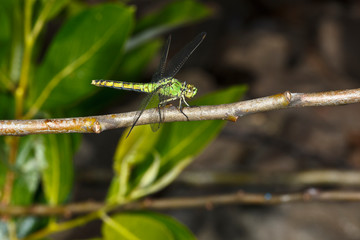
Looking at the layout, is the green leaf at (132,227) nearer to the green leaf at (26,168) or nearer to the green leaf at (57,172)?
the green leaf at (57,172)

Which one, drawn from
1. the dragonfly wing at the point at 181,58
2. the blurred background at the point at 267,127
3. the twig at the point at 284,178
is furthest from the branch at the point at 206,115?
the twig at the point at 284,178

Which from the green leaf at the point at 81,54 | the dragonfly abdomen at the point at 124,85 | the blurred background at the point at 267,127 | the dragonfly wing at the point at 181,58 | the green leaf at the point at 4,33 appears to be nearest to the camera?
the green leaf at the point at 81,54

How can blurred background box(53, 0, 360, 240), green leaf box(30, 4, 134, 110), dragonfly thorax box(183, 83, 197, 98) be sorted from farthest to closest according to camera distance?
blurred background box(53, 0, 360, 240), dragonfly thorax box(183, 83, 197, 98), green leaf box(30, 4, 134, 110)

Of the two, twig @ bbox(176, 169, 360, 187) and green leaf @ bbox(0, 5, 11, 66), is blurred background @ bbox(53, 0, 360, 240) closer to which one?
twig @ bbox(176, 169, 360, 187)

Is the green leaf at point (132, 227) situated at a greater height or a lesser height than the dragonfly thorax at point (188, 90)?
lesser

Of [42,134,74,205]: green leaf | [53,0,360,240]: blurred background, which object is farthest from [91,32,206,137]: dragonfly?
[53,0,360,240]: blurred background

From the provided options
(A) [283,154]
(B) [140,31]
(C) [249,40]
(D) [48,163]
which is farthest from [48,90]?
(C) [249,40]
